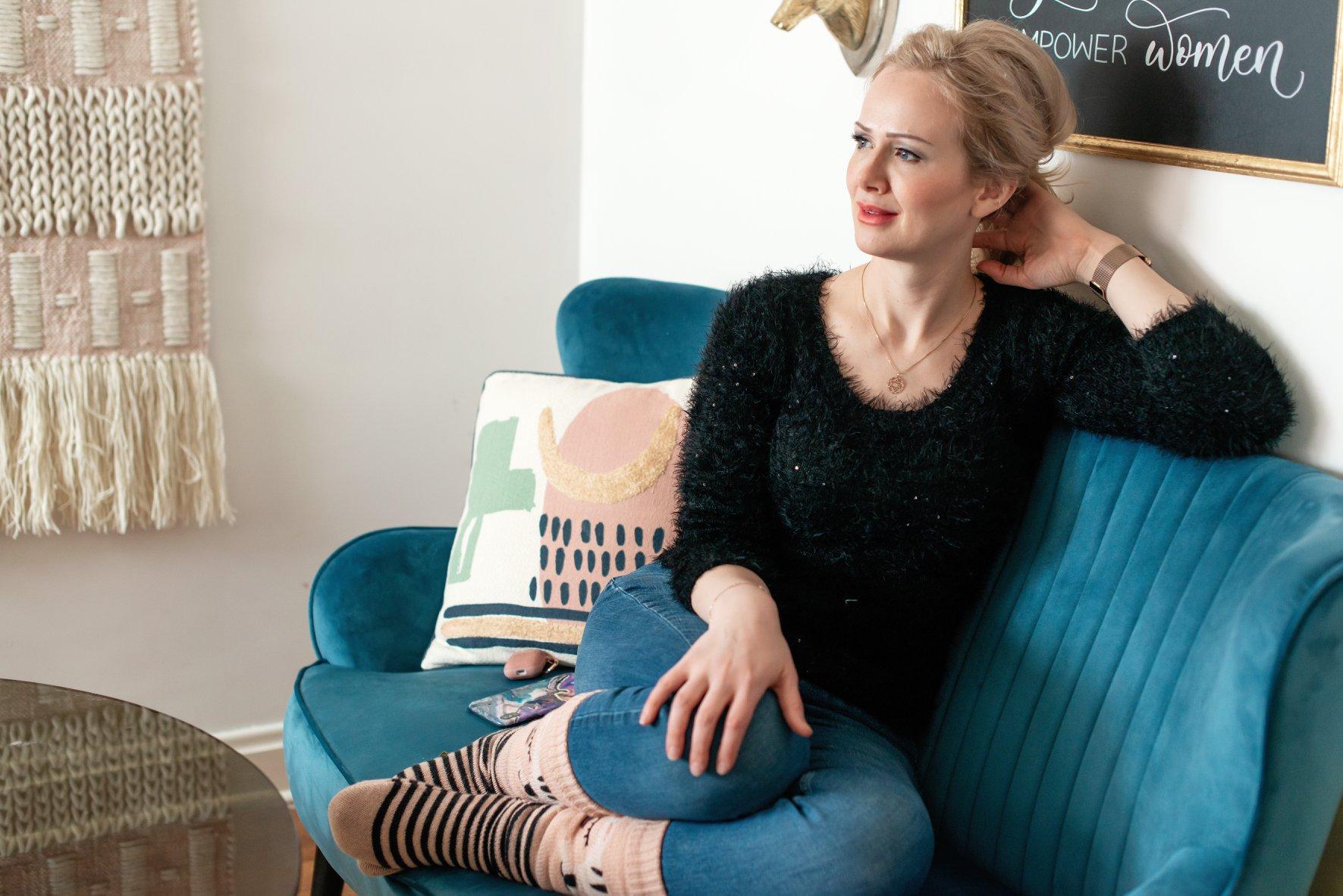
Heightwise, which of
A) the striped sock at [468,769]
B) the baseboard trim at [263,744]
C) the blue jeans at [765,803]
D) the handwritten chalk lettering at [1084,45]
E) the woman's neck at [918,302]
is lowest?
the baseboard trim at [263,744]

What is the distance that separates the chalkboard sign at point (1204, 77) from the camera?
1126 mm

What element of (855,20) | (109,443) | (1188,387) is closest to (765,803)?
(1188,387)

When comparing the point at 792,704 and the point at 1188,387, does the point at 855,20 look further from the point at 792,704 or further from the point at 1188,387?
the point at 792,704

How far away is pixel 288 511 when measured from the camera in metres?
2.26

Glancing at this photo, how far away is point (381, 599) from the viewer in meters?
1.72

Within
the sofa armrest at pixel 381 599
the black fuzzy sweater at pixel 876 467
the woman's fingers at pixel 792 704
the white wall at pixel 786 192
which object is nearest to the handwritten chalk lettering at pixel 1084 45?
the white wall at pixel 786 192

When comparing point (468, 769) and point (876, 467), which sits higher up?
point (876, 467)

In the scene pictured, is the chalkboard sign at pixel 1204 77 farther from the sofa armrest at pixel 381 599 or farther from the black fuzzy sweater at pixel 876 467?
the sofa armrest at pixel 381 599

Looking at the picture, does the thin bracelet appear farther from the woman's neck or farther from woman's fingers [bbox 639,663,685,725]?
the woman's neck

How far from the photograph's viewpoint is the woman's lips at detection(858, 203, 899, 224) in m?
1.29

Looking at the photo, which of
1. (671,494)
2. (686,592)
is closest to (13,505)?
(671,494)

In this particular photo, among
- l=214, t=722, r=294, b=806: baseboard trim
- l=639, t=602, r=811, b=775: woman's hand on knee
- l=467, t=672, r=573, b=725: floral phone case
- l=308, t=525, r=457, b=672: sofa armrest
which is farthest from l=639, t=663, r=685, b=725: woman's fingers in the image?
l=214, t=722, r=294, b=806: baseboard trim

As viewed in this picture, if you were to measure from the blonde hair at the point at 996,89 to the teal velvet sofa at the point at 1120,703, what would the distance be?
305mm

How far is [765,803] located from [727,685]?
0.37ft
